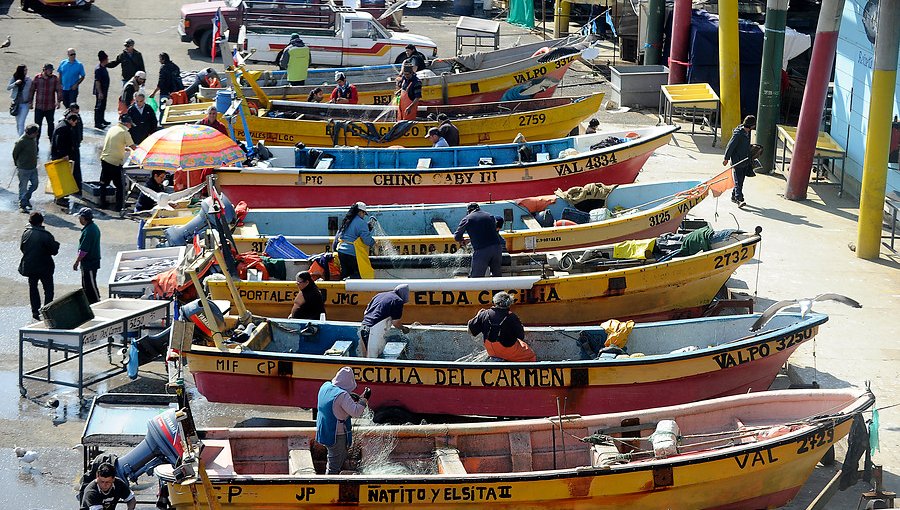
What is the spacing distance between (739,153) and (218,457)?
12068 millimetres

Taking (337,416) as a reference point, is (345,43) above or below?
above

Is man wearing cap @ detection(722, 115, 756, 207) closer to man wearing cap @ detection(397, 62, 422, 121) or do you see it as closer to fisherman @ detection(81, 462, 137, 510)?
man wearing cap @ detection(397, 62, 422, 121)

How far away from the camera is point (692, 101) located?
2341 centimetres

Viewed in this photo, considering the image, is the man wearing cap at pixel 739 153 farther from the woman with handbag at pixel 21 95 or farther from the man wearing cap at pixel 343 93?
the woman with handbag at pixel 21 95

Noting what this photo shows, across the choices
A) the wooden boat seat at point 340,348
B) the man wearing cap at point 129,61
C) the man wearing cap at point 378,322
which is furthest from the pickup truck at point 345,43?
the wooden boat seat at point 340,348

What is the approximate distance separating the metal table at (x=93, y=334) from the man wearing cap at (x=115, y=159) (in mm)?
5304

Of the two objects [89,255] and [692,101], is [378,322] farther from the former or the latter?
[692,101]

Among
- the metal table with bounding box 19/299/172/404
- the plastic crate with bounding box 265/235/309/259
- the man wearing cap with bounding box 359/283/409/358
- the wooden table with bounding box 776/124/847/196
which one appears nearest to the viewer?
the man wearing cap with bounding box 359/283/409/358

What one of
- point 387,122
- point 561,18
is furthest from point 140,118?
point 561,18

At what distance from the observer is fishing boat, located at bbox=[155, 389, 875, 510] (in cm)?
943

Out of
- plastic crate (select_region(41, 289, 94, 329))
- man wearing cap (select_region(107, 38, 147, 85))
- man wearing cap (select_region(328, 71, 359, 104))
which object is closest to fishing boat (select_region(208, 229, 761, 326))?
plastic crate (select_region(41, 289, 94, 329))

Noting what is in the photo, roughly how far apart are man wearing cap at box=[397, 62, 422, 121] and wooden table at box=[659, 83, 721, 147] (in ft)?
19.0

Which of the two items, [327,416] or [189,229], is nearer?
[327,416]

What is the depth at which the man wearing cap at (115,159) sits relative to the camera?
18.6m
